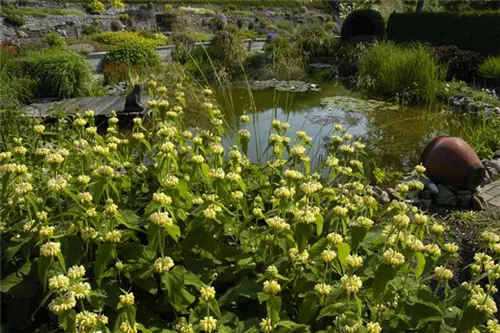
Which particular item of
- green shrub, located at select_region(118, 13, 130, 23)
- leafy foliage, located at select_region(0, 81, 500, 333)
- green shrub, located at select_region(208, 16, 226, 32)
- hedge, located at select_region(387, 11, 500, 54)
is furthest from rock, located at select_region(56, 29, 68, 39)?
leafy foliage, located at select_region(0, 81, 500, 333)

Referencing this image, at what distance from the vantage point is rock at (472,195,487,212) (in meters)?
3.83

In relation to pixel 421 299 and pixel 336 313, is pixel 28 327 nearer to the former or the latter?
pixel 336 313

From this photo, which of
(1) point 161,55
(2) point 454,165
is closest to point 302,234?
(2) point 454,165

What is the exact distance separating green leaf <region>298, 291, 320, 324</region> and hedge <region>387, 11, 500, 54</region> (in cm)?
1346

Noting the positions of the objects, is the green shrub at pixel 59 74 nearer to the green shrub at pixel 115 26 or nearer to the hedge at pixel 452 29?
the hedge at pixel 452 29

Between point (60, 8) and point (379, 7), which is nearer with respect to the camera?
point (60, 8)

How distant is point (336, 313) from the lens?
4.27 feet

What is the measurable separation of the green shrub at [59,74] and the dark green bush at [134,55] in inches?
92.5

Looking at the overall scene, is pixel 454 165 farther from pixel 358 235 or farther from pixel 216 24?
pixel 216 24

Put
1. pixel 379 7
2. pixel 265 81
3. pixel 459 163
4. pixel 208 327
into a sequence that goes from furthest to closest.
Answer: pixel 379 7 → pixel 265 81 → pixel 459 163 → pixel 208 327

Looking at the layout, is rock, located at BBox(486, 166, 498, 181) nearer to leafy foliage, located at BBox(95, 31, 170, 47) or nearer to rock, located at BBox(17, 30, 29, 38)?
leafy foliage, located at BBox(95, 31, 170, 47)

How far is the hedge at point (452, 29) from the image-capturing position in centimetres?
1259

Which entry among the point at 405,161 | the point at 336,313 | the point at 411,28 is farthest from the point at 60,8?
the point at 336,313

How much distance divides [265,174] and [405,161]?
13.1 feet
